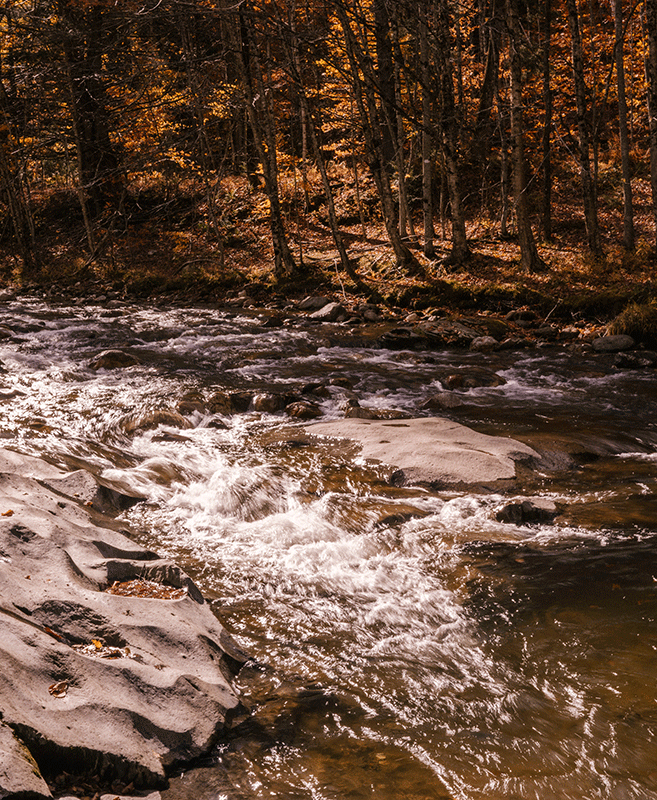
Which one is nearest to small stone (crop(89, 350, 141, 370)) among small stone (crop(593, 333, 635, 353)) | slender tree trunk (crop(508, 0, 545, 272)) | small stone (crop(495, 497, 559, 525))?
small stone (crop(495, 497, 559, 525))

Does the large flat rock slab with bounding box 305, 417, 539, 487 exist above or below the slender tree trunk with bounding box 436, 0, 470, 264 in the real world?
below

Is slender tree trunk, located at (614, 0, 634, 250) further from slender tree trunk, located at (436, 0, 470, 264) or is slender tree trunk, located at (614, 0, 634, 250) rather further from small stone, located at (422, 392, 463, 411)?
small stone, located at (422, 392, 463, 411)

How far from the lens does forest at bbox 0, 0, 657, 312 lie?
12797mm

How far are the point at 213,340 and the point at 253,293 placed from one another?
4.94 metres

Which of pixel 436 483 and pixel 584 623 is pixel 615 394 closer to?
pixel 436 483

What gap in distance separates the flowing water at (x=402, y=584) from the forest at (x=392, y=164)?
412 cm

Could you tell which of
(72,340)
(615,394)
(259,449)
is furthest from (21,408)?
(615,394)

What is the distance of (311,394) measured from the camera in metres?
9.09

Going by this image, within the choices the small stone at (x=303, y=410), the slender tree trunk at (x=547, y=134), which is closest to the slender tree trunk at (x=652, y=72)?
the slender tree trunk at (x=547, y=134)

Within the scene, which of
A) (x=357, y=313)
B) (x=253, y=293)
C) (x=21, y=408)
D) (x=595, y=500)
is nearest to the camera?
(x=595, y=500)

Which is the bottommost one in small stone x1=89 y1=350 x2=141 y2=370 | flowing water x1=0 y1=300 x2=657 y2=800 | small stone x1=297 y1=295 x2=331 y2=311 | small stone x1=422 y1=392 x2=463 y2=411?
flowing water x1=0 y1=300 x2=657 y2=800

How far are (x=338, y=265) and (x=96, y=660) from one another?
51.2 feet

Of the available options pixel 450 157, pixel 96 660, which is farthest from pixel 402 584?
pixel 450 157

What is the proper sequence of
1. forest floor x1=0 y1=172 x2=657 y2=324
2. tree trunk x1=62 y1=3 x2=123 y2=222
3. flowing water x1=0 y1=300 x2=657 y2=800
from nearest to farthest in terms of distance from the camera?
flowing water x1=0 y1=300 x2=657 y2=800 < tree trunk x1=62 y1=3 x2=123 y2=222 < forest floor x1=0 y1=172 x2=657 y2=324
